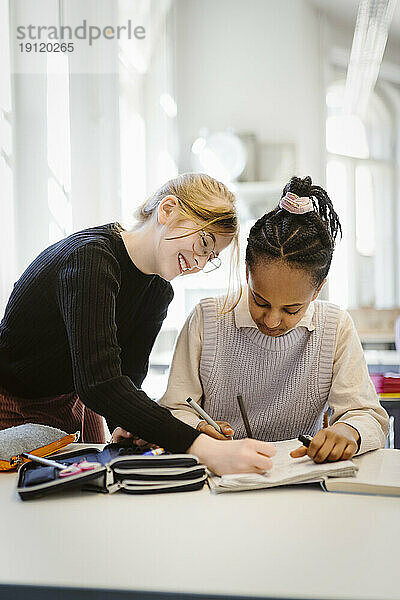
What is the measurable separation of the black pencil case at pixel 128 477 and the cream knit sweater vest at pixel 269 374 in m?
0.38

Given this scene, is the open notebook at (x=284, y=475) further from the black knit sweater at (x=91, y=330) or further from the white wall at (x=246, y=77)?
the white wall at (x=246, y=77)

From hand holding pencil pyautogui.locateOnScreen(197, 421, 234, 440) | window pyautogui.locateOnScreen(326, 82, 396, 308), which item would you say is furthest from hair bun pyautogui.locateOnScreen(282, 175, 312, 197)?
window pyautogui.locateOnScreen(326, 82, 396, 308)

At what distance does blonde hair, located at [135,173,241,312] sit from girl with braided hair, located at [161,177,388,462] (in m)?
0.08

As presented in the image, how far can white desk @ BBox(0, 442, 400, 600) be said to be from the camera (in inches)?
27.9

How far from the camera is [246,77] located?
4.84 m

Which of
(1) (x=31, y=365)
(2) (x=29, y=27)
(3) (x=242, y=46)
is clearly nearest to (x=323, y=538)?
(1) (x=31, y=365)

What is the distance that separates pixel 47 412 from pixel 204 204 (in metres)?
0.54

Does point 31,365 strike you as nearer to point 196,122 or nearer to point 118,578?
point 118,578

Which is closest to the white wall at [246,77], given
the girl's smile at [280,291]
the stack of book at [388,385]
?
the stack of book at [388,385]

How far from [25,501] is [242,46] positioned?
14.4 ft

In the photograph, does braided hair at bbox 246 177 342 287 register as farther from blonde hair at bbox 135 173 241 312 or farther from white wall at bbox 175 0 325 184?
white wall at bbox 175 0 325 184

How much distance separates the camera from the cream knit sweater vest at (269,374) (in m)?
1.42

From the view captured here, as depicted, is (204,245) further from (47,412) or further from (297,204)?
(47,412)

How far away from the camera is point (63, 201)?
2473 millimetres
